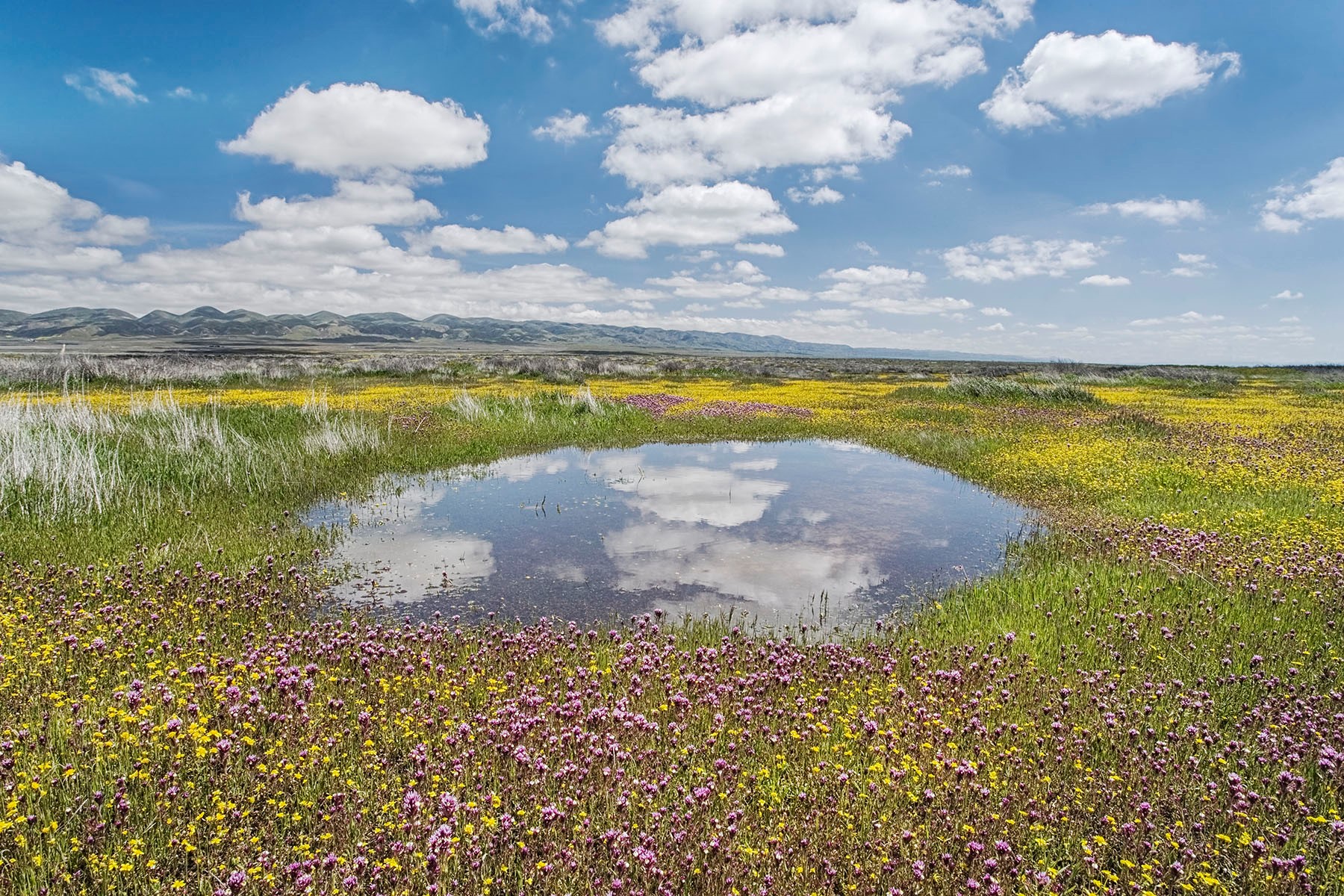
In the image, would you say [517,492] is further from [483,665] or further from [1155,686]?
[1155,686]

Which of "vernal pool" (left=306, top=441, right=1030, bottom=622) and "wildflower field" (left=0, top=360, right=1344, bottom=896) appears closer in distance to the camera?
"wildflower field" (left=0, top=360, right=1344, bottom=896)

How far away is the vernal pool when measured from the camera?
30.6 feet

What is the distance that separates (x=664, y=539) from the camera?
12039 millimetres

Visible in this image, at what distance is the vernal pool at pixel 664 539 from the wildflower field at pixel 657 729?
75cm

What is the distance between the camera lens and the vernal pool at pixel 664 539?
9328 mm

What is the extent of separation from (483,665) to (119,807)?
301cm

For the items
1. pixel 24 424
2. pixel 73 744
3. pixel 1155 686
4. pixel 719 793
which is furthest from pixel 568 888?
pixel 24 424

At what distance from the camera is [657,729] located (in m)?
5.47

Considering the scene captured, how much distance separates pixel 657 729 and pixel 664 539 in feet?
21.7

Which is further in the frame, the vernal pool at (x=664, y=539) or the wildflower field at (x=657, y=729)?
the vernal pool at (x=664, y=539)

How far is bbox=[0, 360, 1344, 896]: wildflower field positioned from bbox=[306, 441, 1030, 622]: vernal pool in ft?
2.46

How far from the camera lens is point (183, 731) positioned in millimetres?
4863

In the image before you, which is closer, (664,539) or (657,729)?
(657,729)

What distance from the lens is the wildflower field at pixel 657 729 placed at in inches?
159
